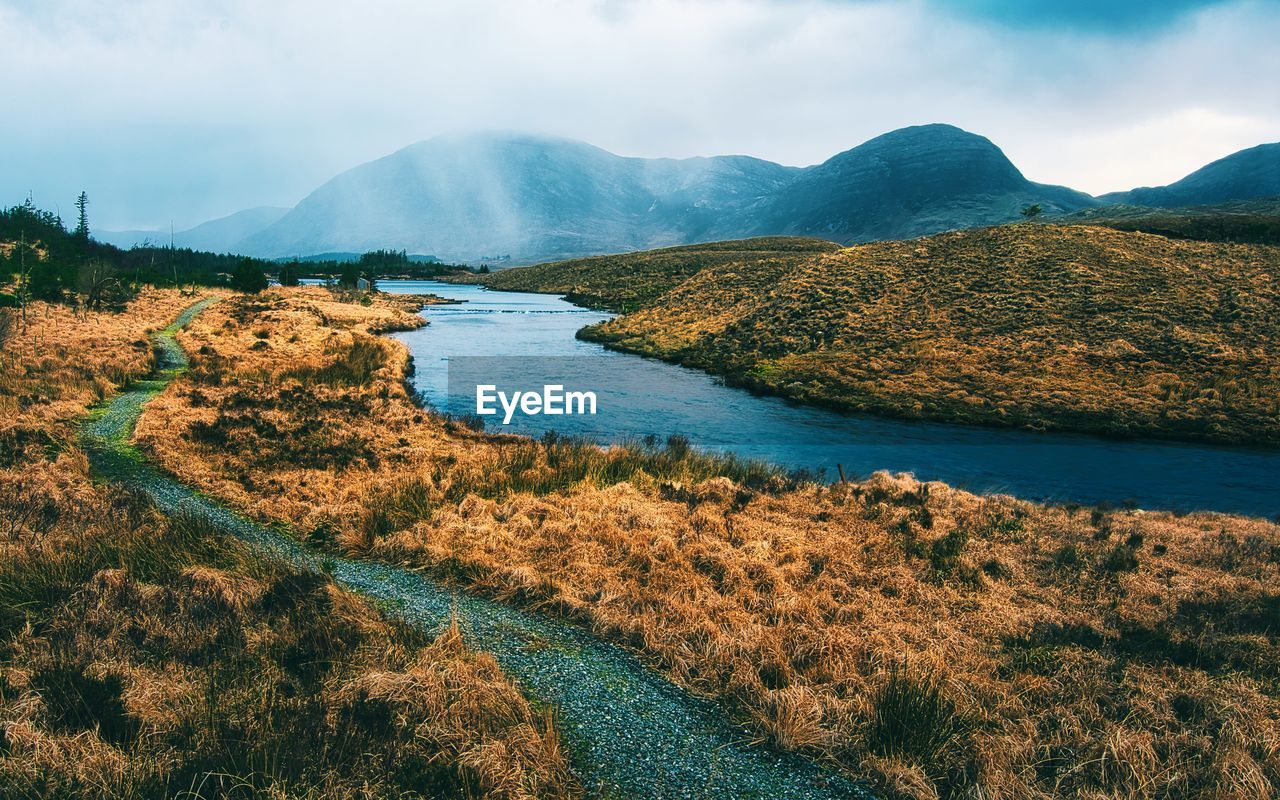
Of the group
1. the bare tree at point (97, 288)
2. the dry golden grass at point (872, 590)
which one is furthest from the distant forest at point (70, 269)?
the dry golden grass at point (872, 590)

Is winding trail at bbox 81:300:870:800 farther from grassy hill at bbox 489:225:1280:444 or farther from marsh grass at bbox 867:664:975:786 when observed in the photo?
grassy hill at bbox 489:225:1280:444

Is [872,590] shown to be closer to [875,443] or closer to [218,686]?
[218,686]

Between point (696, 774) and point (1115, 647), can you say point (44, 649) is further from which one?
point (1115, 647)

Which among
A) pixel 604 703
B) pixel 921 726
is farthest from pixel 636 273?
pixel 921 726

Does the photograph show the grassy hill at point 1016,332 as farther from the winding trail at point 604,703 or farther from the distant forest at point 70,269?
the distant forest at point 70,269

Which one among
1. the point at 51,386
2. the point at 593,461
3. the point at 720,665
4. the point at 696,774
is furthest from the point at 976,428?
the point at 51,386

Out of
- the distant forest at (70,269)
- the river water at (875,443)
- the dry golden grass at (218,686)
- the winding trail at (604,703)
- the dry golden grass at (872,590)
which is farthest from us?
the distant forest at (70,269)
